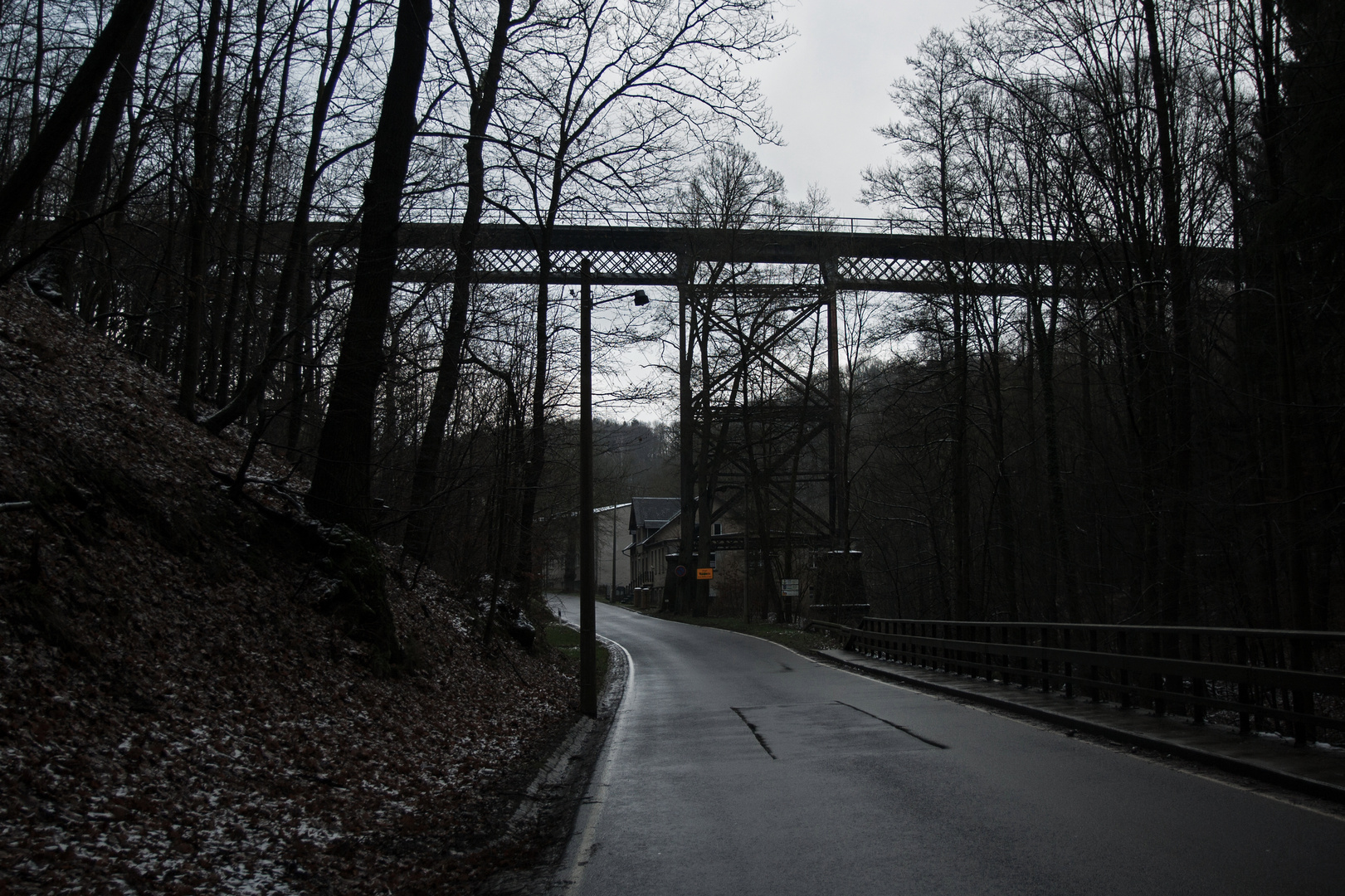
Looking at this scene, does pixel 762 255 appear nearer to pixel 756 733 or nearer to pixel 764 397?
pixel 764 397

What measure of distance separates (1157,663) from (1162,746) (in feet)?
5.09

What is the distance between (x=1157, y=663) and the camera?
1037 centimetres

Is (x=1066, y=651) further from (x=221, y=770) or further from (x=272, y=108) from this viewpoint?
(x=272, y=108)

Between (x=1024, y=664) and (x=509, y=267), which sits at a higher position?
(x=509, y=267)

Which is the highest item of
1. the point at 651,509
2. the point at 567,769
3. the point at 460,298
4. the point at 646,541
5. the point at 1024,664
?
the point at 651,509

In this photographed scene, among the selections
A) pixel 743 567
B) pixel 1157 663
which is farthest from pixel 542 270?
pixel 743 567

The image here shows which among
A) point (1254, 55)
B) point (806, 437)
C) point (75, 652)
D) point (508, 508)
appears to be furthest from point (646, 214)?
point (806, 437)

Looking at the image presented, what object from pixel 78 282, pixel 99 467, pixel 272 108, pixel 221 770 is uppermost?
pixel 272 108

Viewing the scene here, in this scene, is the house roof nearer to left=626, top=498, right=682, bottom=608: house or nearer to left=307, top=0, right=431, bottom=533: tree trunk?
left=626, top=498, right=682, bottom=608: house

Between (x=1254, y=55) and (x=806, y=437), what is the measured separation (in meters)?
24.1

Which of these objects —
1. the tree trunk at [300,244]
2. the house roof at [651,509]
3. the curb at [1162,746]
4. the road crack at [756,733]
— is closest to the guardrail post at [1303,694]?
the curb at [1162,746]

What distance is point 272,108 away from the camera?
18109mm

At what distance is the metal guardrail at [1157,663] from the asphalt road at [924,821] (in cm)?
126

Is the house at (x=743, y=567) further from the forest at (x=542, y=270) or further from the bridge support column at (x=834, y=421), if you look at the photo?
the forest at (x=542, y=270)
